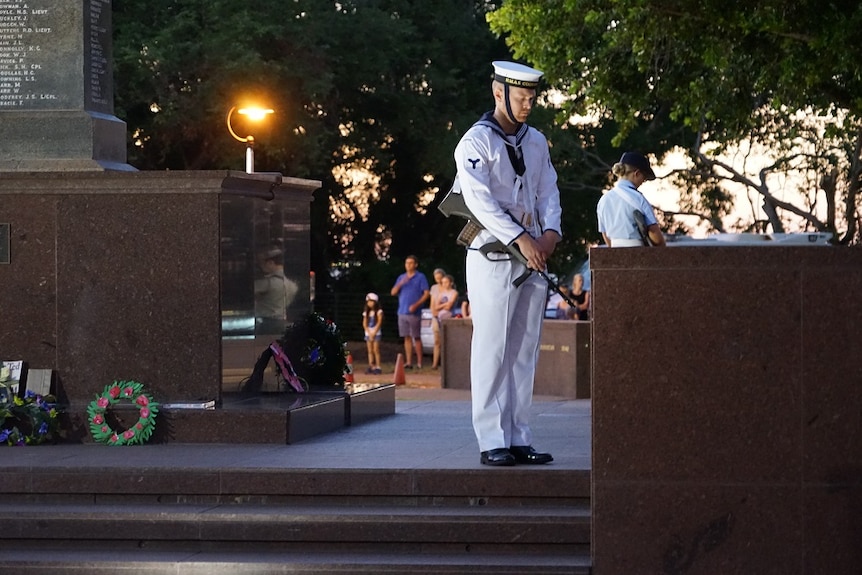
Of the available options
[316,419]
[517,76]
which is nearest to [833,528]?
[517,76]

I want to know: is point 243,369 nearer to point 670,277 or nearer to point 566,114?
point 670,277

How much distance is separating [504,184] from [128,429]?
295 cm

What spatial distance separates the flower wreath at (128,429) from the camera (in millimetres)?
9898

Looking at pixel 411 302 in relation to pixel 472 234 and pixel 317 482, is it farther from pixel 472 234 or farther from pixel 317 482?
pixel 317 482

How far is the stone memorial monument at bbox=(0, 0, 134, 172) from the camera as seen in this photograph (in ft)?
35.8

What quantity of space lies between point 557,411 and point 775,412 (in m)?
5.58

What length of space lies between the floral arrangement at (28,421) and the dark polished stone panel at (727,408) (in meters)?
3.96

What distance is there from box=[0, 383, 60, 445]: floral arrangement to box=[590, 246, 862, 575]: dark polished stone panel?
396 centimetres

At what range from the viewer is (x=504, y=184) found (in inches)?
342

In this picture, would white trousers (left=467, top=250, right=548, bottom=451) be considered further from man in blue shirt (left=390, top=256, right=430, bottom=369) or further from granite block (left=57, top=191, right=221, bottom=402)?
man in blue shirt (left=390, top=256, right=430, bottom=369)

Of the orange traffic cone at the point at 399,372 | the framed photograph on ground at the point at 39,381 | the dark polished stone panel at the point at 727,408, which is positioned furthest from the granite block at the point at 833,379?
the orange traffic cone at the point at 399,372

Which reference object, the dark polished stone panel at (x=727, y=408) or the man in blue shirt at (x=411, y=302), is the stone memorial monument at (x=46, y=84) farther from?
the man in blue shirt at (x=411, y=302)

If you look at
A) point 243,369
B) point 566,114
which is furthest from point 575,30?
point 243,369

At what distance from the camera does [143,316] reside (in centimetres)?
1032
